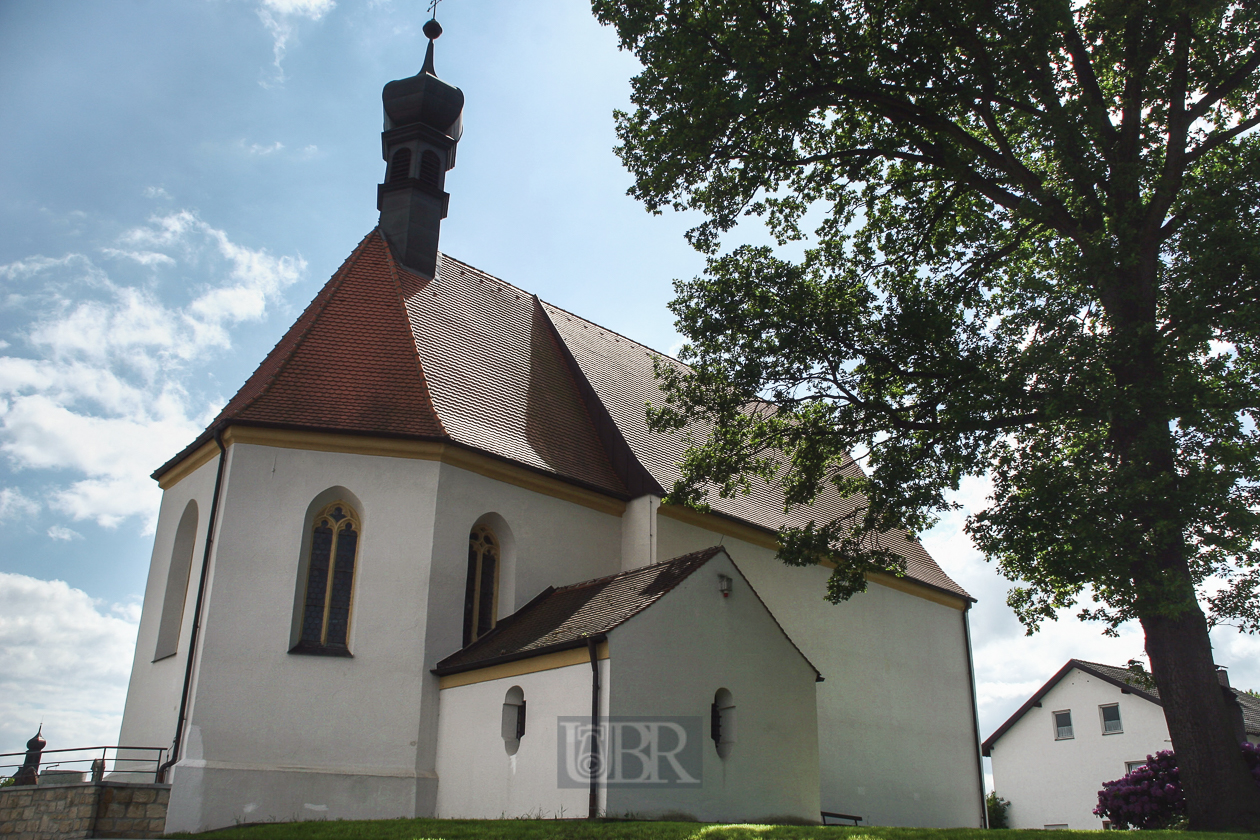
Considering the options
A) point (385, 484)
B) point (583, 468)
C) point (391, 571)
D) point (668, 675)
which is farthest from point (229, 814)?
point (583, 468)

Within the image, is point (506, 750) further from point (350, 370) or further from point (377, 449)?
point (350, 370)

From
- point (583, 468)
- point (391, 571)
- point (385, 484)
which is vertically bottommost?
point (391, 571)

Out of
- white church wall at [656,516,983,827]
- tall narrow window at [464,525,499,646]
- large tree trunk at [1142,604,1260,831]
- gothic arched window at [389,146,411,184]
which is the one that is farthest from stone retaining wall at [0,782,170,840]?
gothic arched window at [389,146,411,184]

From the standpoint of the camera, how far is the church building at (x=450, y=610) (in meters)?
11.3

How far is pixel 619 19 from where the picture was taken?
38.5 ft

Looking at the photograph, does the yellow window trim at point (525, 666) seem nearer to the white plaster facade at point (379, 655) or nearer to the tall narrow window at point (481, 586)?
the white plaster facade at point (379, 655)

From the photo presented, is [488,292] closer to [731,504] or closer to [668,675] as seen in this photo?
[731,504]

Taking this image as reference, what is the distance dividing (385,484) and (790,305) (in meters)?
6.27

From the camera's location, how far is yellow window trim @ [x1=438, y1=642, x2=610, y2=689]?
11.0 m

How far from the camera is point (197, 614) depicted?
1257 cm

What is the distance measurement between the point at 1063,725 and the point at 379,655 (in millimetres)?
23571

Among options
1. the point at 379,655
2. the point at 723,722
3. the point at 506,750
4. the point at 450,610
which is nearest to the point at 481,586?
the point at 450,610

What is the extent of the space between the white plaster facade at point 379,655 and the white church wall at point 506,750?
0.04 meters

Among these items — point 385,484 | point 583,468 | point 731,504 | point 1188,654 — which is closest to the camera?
point 1188,654
